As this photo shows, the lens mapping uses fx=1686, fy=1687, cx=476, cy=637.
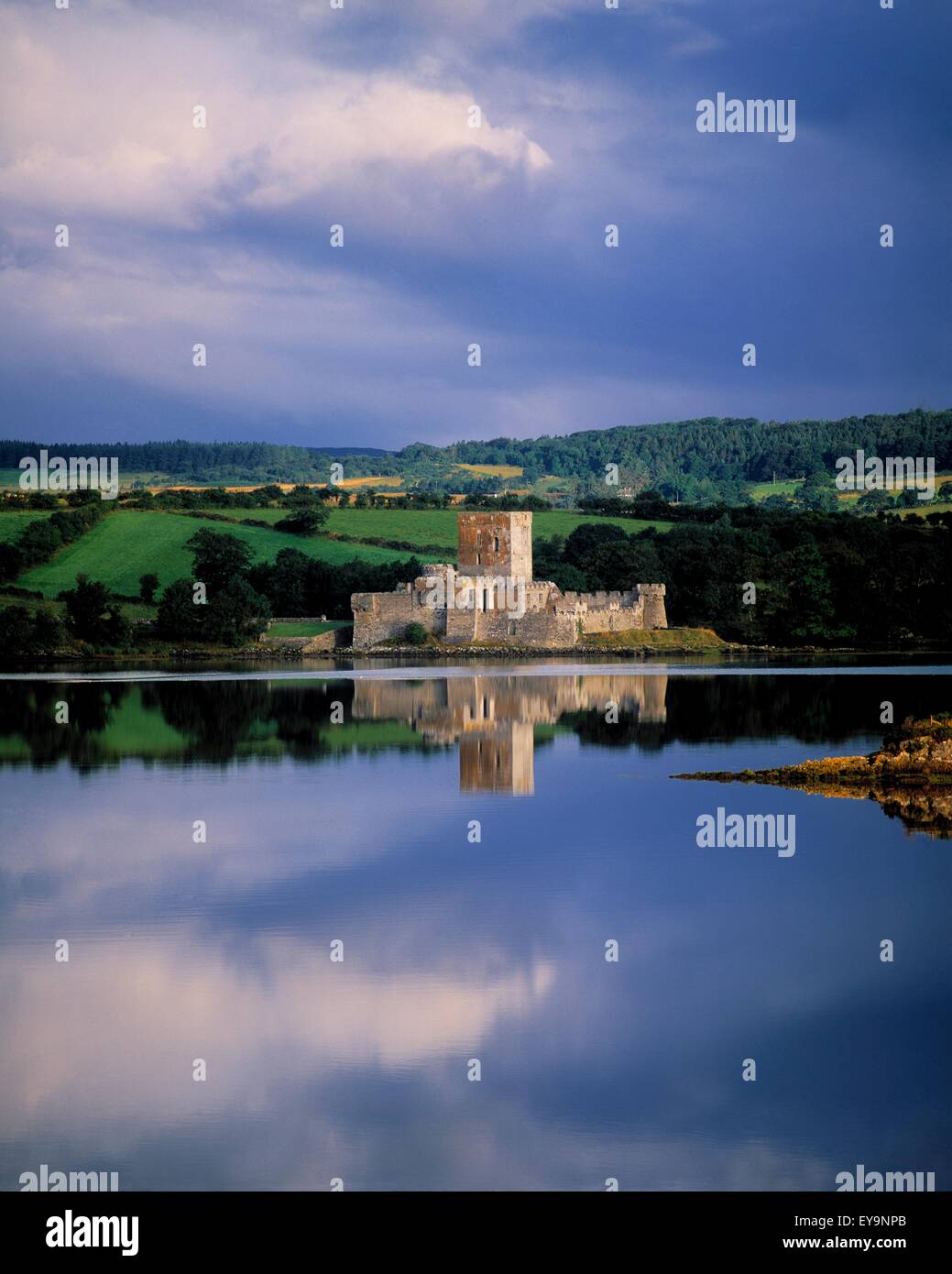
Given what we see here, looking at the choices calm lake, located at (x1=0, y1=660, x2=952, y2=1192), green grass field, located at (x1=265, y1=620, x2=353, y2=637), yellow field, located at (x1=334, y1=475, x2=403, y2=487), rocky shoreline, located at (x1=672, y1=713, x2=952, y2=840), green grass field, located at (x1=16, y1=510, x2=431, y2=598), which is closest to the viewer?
calm lake, located at (x1=0, y1=660, x2=952, y2=1192)

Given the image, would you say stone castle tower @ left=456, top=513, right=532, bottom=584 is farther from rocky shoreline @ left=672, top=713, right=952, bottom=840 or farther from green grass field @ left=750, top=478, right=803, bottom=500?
green grass field @ left=750, top=478, right=803, bottom=500

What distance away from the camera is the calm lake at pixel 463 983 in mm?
10367

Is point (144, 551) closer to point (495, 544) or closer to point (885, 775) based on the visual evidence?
point (495, 544)

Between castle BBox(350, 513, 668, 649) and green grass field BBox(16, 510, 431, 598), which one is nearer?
castle BBox(350, 513, 668, 649)

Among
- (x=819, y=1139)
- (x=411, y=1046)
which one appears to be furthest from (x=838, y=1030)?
(x=411, y=1046)

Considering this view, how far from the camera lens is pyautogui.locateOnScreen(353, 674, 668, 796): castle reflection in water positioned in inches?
1129

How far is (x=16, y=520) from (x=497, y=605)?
89.7 feet

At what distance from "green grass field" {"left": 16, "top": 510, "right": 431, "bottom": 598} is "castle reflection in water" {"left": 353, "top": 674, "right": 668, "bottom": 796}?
2866 centimetres

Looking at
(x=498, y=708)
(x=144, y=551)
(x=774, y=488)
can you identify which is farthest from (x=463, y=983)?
(x=774, y=488)

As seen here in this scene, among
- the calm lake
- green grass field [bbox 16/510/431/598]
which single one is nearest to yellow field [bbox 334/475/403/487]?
green grass field [bbox 16/510/431/598]

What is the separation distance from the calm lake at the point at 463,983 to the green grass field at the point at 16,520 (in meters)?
56.3

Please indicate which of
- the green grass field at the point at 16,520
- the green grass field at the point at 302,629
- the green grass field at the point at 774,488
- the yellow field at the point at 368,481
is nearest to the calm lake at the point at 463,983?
the green grass field at the point at 302,629

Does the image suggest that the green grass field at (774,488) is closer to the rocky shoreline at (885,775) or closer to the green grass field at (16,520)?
the green grass field at (16,520)
